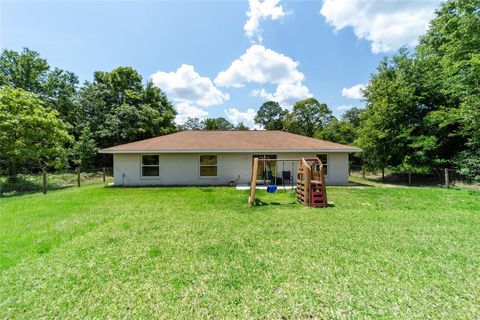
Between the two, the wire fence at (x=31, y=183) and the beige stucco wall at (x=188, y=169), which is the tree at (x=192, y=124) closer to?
the wire fence at (x=31, y=183)

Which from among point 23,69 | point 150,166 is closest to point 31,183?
point 150,166

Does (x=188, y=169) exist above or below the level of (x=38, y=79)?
below

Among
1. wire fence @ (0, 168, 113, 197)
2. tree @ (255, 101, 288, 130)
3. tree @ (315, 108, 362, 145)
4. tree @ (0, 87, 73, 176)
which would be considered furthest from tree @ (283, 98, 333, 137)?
tree @ (0, 87, 73, 176)

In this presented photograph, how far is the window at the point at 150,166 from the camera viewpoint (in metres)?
14.3

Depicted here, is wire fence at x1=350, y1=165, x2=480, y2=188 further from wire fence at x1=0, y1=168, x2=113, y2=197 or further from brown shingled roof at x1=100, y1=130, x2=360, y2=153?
wire fence at x1=0, y1=168, x2=113, y2=197

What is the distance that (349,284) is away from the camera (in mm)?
3191

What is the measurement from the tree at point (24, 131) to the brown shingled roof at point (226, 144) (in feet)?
14.5

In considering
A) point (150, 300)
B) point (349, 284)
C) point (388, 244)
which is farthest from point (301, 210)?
point (150, 300)

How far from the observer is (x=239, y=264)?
12.5 feet

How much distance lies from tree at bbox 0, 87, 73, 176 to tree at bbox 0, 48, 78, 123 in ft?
39.7

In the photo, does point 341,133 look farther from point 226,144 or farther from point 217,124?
point 217,124

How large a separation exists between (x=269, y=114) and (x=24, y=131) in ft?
140

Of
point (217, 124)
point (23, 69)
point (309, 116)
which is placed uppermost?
point (23, 69)

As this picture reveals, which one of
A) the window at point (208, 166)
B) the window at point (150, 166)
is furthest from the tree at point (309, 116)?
the window at point (150, 166)
